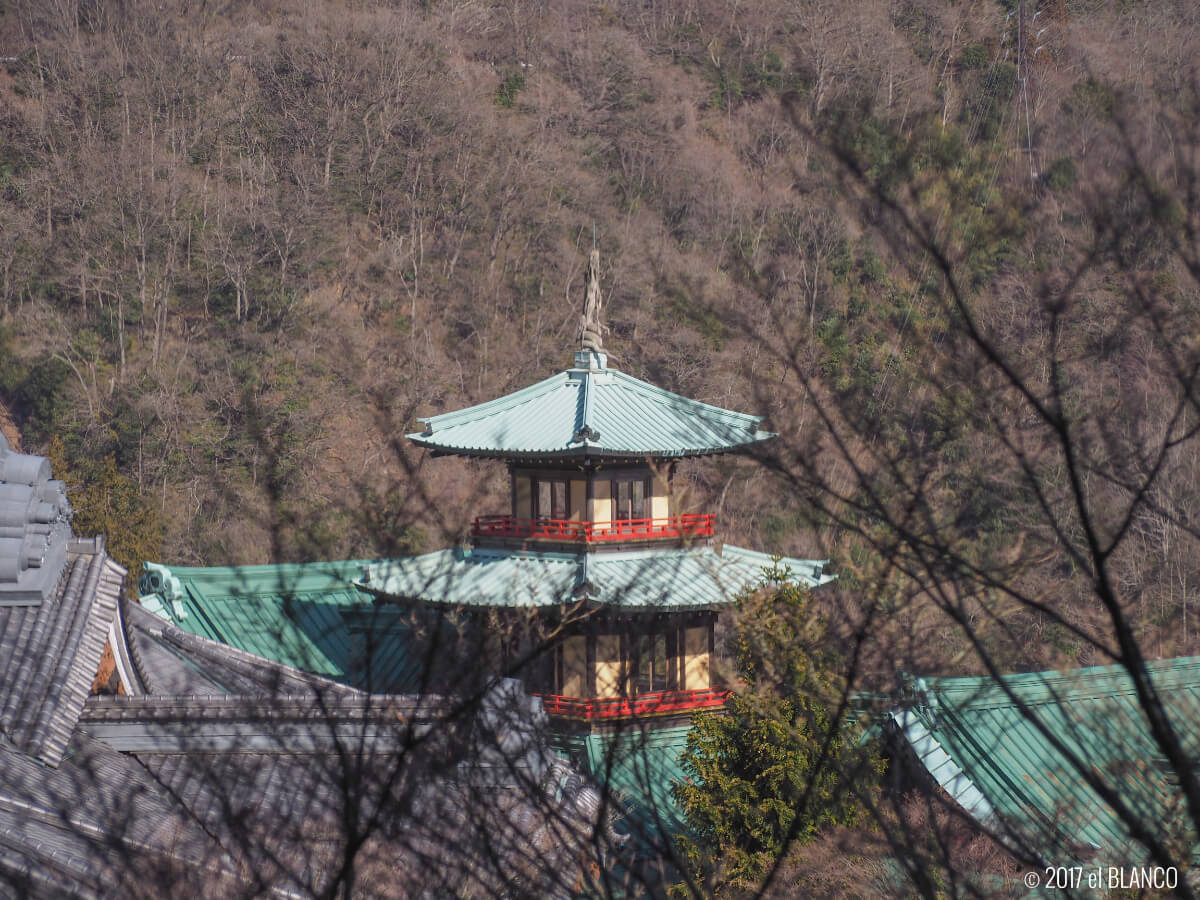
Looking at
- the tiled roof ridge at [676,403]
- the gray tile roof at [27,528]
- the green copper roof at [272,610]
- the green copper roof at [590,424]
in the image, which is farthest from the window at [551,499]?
the gray tile roof at [27,528]

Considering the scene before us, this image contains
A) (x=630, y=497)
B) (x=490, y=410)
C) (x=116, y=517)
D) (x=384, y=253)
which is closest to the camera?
(x=630, y=497)

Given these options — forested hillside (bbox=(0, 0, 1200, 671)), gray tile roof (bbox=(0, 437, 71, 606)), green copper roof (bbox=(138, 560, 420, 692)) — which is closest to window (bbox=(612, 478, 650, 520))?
green copper roof (bbox=(138, 560, 420, 692))

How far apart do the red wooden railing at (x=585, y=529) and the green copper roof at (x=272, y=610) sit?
5.49 ft

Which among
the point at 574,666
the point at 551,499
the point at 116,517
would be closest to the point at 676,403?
the point at 551,499

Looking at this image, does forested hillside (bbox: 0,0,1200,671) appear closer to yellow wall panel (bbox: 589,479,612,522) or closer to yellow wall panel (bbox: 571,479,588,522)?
yellow wall panel (bbox: 589,479,612,522)

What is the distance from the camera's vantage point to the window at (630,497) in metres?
14.2

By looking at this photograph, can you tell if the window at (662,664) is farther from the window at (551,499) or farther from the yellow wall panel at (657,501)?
the window at (551,499)

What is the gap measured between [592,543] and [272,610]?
15.4 feet

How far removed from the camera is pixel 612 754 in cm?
385

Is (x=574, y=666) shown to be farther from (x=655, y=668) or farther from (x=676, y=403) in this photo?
(x=676, y=403)

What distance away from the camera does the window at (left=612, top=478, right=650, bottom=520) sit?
14242mm

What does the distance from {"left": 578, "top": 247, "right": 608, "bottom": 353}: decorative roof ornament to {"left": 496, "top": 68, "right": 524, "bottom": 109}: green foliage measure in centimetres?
2652

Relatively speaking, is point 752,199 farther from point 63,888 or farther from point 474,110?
point 63,888

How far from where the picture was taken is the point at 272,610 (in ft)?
52.4
